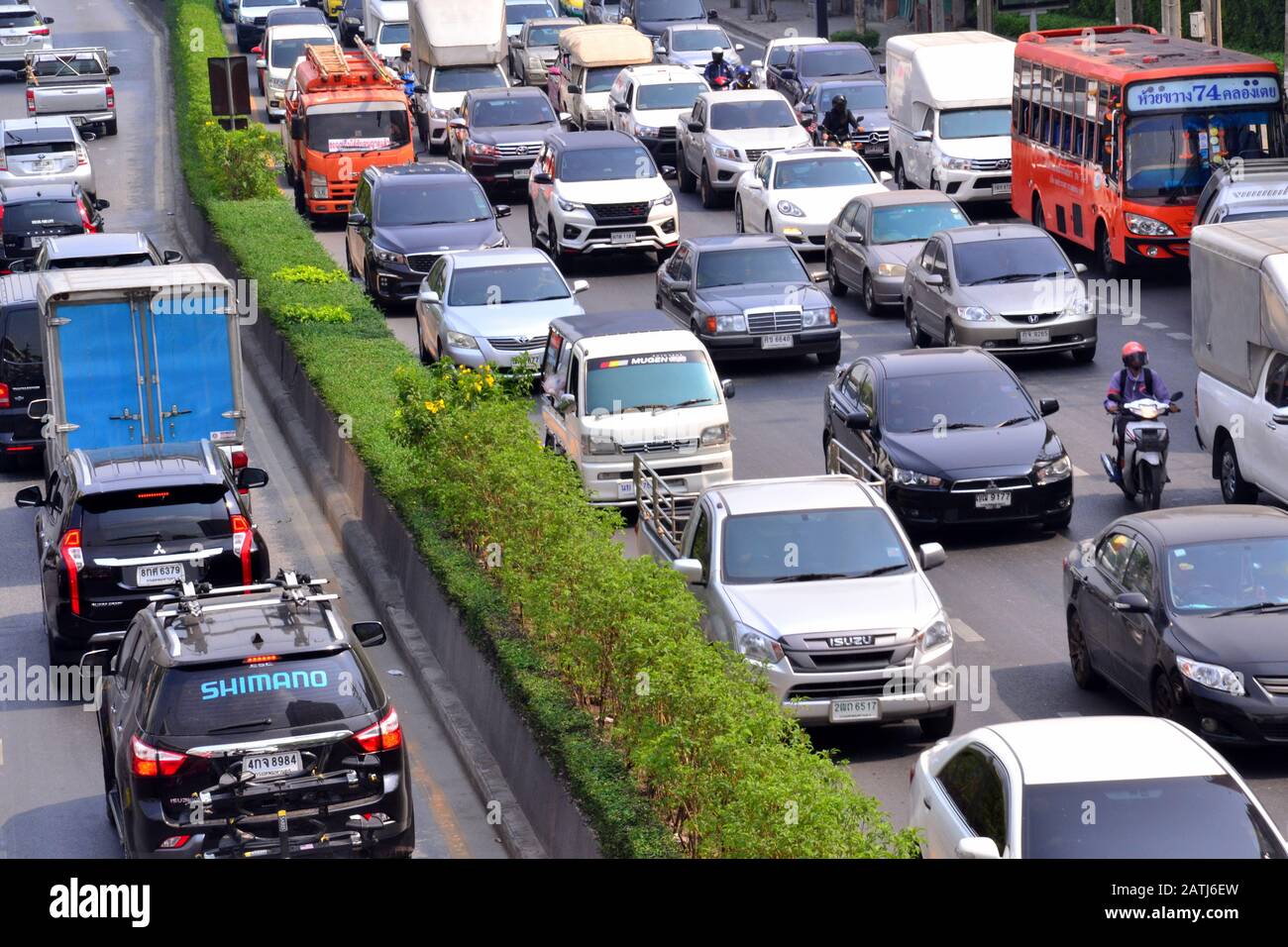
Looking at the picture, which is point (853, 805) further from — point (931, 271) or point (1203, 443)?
point (931, 271)

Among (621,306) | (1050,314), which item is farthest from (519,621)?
(621,306)

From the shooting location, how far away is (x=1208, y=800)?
937 cm

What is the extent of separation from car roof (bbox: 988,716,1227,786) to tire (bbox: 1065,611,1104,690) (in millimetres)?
4771

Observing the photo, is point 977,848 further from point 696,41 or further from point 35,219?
point 696,41

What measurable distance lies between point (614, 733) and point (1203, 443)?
9645mm

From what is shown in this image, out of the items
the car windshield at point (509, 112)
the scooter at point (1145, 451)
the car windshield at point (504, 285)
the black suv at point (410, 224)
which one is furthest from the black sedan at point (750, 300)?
the car windshield at point (509, 112)

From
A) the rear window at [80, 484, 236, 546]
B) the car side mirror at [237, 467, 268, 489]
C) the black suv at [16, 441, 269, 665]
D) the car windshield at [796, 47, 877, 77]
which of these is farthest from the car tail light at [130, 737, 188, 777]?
the car windshield at [796, 47, 877, 77]

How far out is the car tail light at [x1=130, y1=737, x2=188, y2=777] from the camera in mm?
10758

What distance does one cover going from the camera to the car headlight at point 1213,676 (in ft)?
42.1

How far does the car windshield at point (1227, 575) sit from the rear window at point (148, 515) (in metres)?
6.95

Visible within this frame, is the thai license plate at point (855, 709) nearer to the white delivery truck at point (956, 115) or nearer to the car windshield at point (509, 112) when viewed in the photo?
the white delivery truck at point (956, 115)

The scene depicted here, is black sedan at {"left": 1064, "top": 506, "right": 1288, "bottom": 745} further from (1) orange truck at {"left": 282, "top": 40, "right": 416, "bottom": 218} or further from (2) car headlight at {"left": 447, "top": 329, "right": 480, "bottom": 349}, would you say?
(1) orange truck at {"left": 282, "top": 40, "right": 416, "bottom": 218}

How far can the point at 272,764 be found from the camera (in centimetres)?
1080

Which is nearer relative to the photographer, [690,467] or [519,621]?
[519,621]
